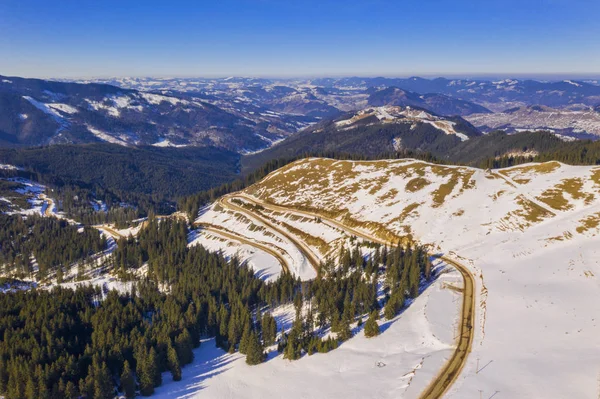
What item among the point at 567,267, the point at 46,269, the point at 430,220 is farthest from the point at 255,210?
the point at 567,267

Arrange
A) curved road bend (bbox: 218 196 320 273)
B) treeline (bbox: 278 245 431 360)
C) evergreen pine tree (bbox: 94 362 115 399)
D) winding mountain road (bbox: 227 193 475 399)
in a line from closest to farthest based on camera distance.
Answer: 1. winding mountain road (bbox: 227 193 475 399)
2. evergreen pine tree (bbox: 94 362 115 399)
3. treeline (bbox: 278 245 431 360)
4. curved road bend (bbox: 218 196 320 273)

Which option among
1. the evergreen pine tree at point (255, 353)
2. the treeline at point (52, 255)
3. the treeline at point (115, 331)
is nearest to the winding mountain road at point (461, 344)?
the evergreen pine tree at point (255, 353)

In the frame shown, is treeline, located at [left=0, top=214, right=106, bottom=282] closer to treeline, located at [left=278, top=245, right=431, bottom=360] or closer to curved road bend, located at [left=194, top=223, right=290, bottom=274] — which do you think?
curved road bend, located at [left=194, top=223, right=290, bottom=274]

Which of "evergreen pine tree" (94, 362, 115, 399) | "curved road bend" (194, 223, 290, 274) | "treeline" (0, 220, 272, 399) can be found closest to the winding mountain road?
"treeline" (0, 220, 272, 399)

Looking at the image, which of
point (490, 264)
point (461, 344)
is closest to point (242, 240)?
point (490, 264)

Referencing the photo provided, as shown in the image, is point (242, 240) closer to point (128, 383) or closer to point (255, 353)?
point (255, 353)

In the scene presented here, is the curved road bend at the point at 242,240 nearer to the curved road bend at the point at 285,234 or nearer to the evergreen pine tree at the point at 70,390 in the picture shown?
the curved road bend at the point at 285,234

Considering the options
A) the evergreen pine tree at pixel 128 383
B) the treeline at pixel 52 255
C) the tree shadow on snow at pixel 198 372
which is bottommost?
the treeline at pixel 52 255

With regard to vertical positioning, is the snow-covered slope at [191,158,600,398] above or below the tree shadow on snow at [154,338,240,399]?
above

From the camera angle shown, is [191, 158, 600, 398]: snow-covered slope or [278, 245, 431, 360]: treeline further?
[278, 245, 431, 360]: treeline
